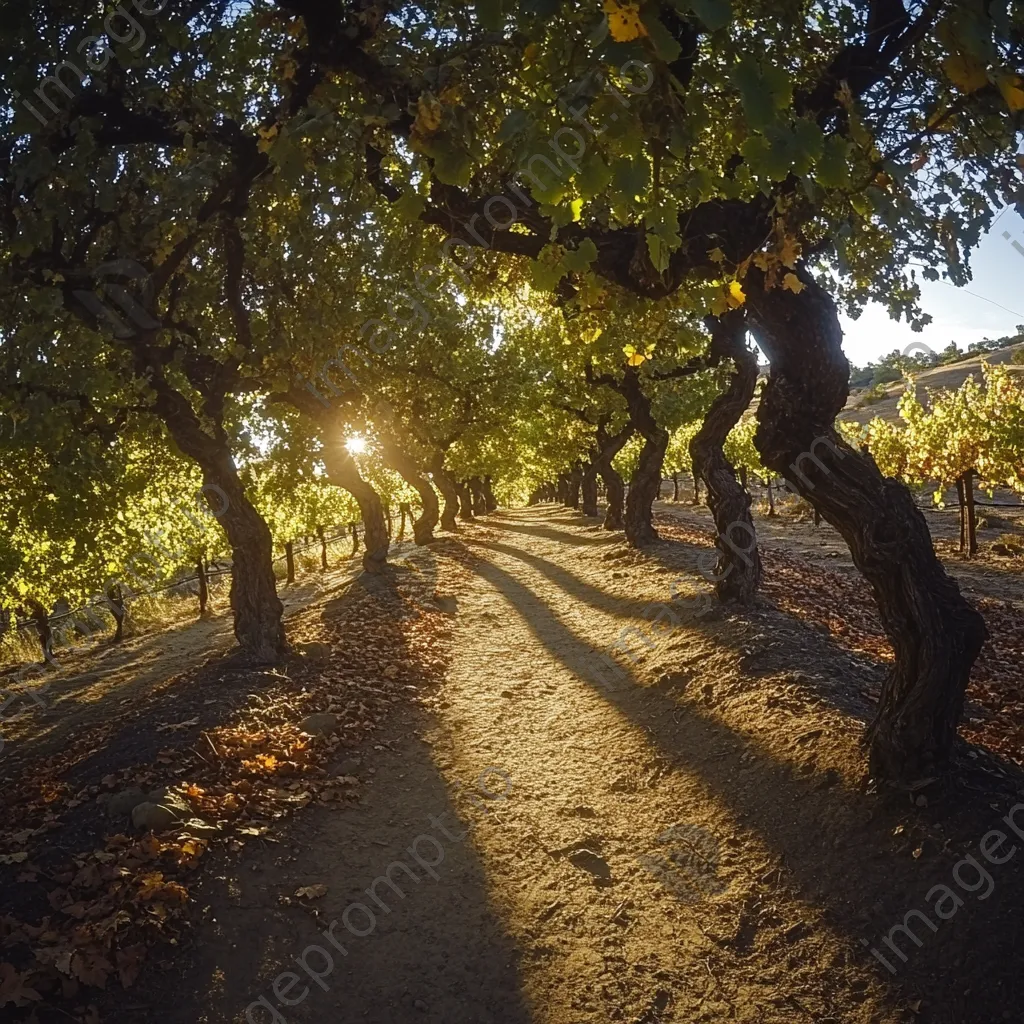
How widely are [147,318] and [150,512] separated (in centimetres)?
1323

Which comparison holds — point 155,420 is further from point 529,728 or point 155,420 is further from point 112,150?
point 529,728

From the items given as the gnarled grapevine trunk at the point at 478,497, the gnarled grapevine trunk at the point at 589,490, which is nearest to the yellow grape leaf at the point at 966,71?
the gnarled grapevine trunk at the point at 589,490

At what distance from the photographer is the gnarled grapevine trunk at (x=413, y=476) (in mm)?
24266

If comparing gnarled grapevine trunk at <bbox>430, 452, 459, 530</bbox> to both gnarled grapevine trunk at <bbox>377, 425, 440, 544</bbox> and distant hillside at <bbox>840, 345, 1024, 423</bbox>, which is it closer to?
gnarled grapevine trunk at <bbox>377, 425, 440, 544</bbox>

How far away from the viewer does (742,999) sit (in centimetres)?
455

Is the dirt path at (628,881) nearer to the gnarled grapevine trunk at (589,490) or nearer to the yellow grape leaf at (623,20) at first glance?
the yellow grape leaf at (623,20)

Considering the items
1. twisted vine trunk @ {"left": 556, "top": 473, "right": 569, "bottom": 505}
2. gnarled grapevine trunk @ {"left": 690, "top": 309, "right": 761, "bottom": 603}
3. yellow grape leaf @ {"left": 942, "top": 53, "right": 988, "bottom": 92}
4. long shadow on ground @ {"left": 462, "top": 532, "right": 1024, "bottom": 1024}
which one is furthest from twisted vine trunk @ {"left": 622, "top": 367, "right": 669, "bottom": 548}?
twisted vine trunk @ {"left": 556, "top": 473, "right": 569, "bottom": 505}

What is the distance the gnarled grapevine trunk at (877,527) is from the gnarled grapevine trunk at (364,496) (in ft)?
48.1

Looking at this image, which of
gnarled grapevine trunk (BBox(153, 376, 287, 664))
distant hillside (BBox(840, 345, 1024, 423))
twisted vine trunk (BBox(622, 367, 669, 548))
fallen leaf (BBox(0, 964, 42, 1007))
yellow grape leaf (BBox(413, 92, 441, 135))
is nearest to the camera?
yellow grape leaf (BBox(413, 92, 441, 135))

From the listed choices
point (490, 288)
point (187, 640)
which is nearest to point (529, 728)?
point (490, 288)

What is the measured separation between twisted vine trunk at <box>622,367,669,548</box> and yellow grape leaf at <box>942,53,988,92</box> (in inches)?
715

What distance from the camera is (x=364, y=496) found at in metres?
20.3

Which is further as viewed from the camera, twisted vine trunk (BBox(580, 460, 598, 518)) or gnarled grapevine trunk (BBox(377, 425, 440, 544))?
twisted vine trunk (BBox(580, 460, 598, 518))

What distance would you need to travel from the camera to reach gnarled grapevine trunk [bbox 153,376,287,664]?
447 inches
